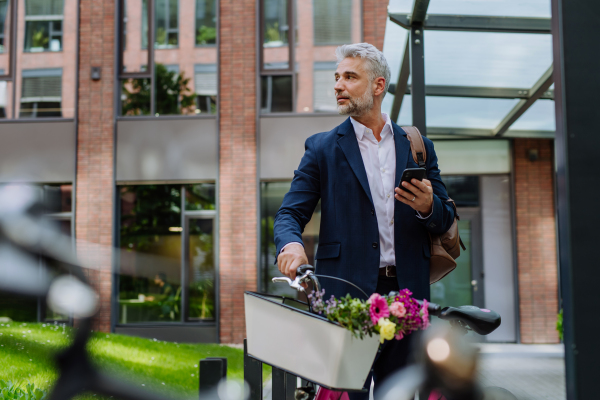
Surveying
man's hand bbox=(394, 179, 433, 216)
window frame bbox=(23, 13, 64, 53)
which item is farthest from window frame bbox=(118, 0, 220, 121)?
man's hand bbox=(394, 179, 433, 216)

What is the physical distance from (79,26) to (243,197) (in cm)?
491

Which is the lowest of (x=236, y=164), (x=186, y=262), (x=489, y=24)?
(x=186, y=262)

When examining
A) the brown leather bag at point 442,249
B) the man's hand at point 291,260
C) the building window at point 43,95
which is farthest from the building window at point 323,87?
the man's hand at point 291,260

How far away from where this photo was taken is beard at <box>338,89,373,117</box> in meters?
2.23

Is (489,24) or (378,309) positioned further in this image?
(489,24)

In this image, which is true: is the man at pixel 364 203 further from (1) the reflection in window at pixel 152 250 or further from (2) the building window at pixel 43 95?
(2) the building window at pixel 43 95

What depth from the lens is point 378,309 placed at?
146 cm

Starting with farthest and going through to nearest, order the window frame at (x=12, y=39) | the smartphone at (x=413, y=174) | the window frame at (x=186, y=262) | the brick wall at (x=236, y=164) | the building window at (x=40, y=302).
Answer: the window frame at (x=12, y=39), the window frame at (x=186, y=262), the brick wall at (x=236, y=164), the smartphone at (x=413, y=174), the building window at (x=40, y=302)

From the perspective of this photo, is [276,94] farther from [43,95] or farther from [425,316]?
[425,316]

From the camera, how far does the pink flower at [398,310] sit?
57.9 inches

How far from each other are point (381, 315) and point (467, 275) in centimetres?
999

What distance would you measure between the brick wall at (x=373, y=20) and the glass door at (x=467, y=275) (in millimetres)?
3784

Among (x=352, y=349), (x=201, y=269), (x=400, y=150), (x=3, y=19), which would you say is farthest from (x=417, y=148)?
(x=3, y=19)

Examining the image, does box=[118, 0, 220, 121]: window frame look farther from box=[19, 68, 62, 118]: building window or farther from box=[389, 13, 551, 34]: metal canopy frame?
box=[389, 13, 551, 34]: metal canopy frame
